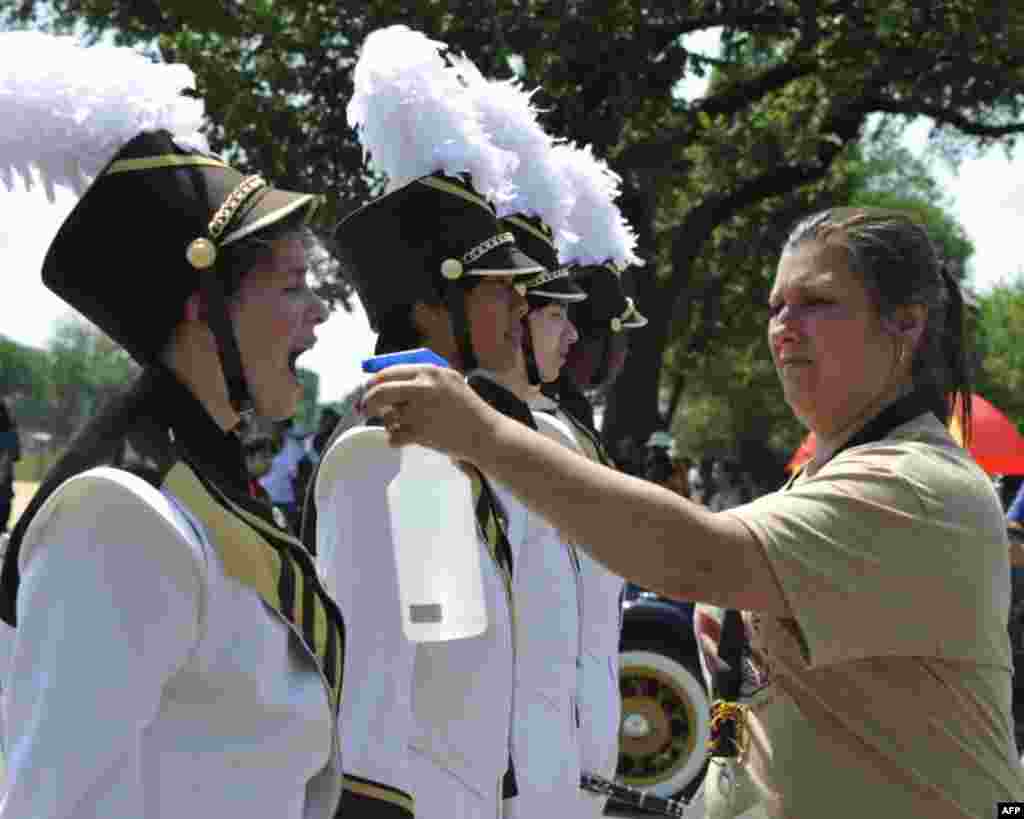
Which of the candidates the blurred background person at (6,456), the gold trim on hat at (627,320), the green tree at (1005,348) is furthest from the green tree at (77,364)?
the gold trim on hat at (627,320)

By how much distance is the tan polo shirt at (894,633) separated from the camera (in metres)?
2.29

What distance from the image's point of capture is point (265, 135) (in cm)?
1398

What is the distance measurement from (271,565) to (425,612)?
1.50 feet

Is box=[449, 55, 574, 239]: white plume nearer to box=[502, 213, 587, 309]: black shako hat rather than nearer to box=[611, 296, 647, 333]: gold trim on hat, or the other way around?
box=[502, 213, 587, 309]: black shako hat

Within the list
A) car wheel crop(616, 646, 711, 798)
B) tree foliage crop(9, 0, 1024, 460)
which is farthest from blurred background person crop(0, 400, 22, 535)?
car wheel crop(616, 646, 711, 798)

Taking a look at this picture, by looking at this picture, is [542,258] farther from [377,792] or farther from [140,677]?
[140,677]

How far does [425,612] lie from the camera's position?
2672 mm

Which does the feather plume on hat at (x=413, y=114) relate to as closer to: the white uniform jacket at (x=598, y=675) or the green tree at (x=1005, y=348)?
the white uniform jacket at (x=598, y=675)

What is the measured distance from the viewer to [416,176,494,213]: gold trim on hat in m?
3.74

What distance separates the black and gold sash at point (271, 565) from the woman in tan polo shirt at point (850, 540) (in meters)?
0.32

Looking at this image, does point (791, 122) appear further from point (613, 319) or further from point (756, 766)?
point (756, 766)

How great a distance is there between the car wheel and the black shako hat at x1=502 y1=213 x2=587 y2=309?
4125 millimetres

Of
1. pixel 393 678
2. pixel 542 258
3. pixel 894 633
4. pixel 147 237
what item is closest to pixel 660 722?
pixel 542 258

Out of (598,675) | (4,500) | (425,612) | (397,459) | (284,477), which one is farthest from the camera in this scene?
(284,477)
